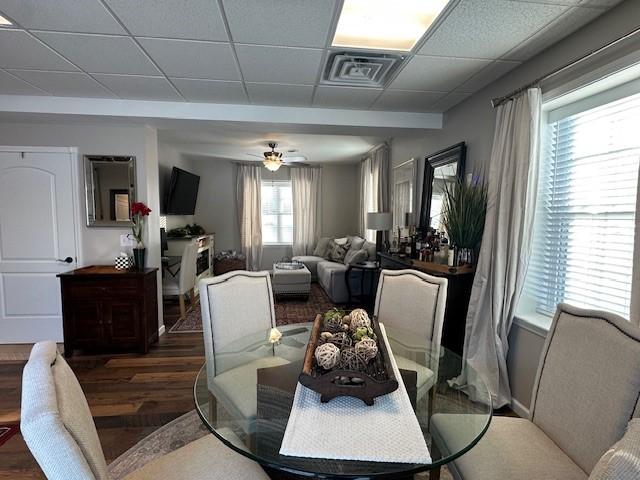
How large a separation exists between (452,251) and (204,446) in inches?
87.3

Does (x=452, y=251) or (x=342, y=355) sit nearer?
(x=342, y=355)

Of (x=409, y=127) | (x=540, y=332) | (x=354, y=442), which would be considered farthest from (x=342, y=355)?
(x=409, y=127)

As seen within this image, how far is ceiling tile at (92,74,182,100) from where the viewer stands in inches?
99.5

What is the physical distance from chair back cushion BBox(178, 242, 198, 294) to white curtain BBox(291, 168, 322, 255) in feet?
10.0

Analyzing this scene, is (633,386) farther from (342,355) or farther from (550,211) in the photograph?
(550,211)

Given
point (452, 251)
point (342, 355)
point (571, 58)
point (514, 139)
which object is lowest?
point (342, 355)

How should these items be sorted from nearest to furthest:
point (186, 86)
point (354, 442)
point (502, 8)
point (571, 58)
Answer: point (354, 442)
point (502, 8)
point (571, 58)
point (186, 86)

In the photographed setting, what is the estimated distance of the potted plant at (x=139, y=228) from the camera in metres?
3.28

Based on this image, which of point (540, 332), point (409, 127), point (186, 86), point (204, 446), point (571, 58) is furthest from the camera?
point (409, 127)

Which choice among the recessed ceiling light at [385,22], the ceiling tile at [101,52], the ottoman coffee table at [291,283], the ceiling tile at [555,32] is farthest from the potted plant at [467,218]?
the ottoman coffee table at [291,283]

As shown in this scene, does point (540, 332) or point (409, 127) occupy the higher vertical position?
point (409, 127)

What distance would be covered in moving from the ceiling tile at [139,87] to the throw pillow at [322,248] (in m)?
4.39

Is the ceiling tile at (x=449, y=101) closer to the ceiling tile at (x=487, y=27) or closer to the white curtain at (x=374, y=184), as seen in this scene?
the ceiling tile at (x=487, y=27)

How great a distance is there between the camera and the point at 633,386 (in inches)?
42.0
